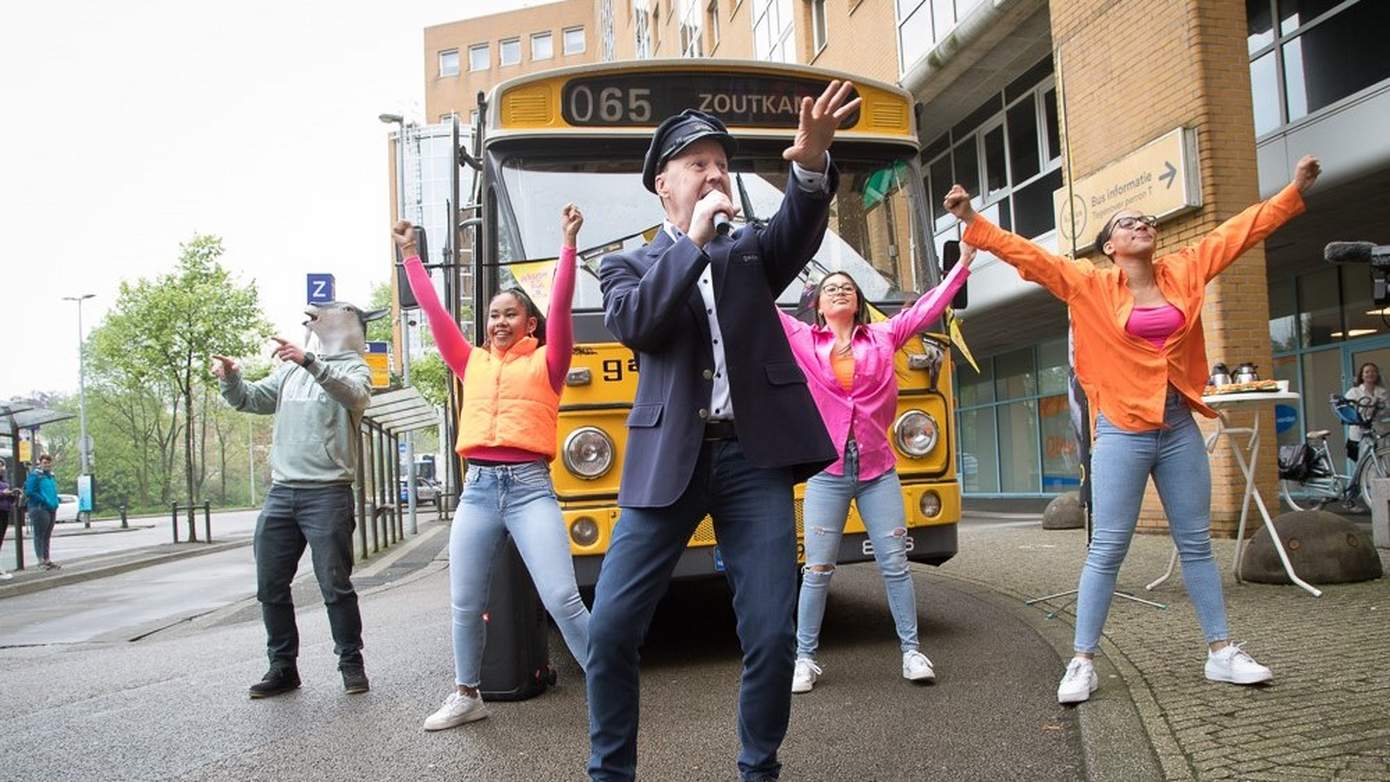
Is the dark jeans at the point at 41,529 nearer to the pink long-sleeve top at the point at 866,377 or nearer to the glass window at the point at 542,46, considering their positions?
the pink long-sleeve top at the point at 866,377

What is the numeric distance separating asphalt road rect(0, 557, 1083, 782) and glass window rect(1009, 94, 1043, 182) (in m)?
10.7

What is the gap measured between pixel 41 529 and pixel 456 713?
1400cm

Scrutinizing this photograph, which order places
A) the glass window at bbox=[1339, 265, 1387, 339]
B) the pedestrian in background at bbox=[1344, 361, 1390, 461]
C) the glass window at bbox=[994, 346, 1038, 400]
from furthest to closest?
the glass window at bbox=[994, 346, 1038, 400] < the glass window at bbox=[1339, 265, 1387, 339] < the pedestrian in background at bbox=[1344, 361, 1390, 461]

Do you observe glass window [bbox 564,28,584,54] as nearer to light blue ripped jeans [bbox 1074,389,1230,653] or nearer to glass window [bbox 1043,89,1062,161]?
glass window [bbox 1043,89,1062,161]

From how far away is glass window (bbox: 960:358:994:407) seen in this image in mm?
21594

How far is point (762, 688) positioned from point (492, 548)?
77.3 inches

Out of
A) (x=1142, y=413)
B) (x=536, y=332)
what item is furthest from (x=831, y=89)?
(x=536, y=332)

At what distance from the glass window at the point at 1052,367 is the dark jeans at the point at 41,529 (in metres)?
16.0

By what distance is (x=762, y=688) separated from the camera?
2.79m

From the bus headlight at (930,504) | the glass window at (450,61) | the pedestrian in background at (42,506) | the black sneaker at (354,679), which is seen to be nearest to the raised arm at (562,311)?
the black sneaker at (354,679)

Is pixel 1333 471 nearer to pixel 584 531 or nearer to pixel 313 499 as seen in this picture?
pixel 584 531

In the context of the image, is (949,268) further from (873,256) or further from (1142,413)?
(1142,413)

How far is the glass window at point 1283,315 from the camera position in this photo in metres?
13.8

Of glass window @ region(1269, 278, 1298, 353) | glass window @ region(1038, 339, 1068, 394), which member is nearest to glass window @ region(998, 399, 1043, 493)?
glass window @ region(1038, 339, 1068, 394)
